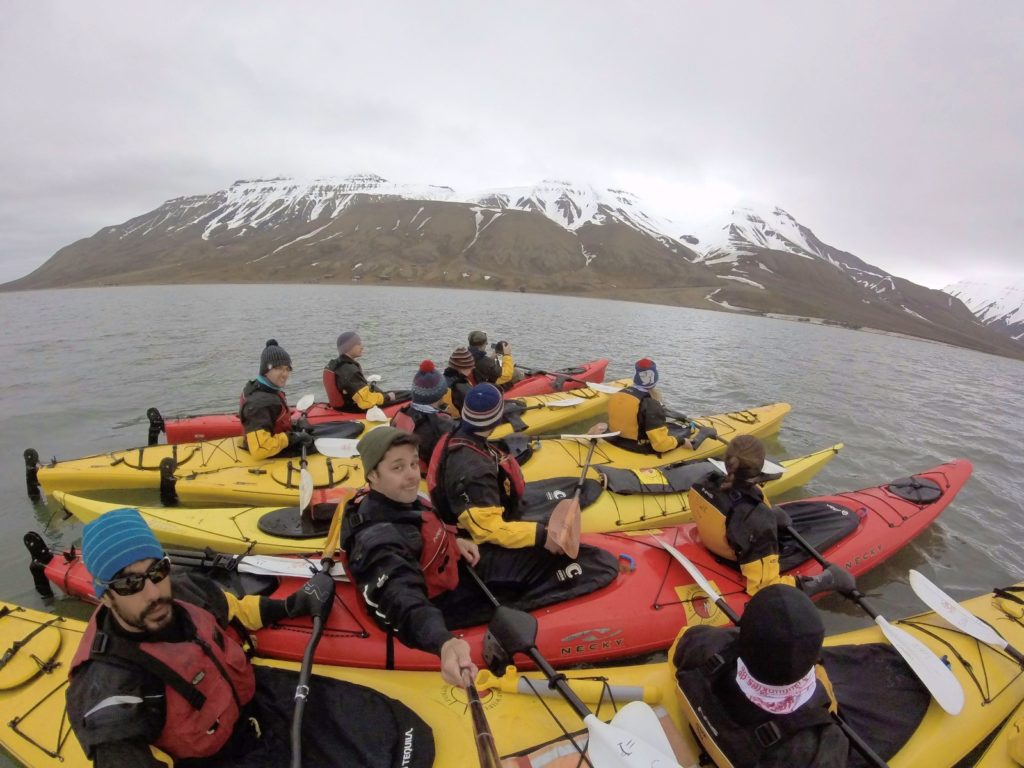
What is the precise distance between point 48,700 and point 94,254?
23841 cm

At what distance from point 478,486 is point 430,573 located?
2.56ft

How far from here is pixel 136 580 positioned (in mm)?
2035

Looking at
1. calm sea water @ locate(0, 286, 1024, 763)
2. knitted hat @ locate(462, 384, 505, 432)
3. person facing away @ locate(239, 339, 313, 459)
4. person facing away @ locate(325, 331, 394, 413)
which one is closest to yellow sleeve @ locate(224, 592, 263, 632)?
knitted hat @ locate(462, 384, 505, 432)

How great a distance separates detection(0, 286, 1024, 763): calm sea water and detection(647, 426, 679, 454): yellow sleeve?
9.61ft

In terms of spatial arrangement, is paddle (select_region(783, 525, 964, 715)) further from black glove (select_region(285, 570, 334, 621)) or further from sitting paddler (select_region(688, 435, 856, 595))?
black glove (select_region(285, 570, 334, 621))

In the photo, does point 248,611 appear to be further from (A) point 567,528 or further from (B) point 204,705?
(A) point 567,528

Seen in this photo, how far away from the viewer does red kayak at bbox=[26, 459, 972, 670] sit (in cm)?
383

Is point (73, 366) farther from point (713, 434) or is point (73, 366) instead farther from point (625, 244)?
point (625, 244)

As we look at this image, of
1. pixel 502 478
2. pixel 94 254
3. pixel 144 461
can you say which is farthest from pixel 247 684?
pixel 94 254

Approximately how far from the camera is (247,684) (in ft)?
9.05

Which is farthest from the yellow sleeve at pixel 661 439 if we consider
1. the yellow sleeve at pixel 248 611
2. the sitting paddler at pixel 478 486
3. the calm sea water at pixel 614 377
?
the yellow sleeve at pixel 248 611

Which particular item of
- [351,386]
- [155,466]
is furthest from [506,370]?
[155,466]

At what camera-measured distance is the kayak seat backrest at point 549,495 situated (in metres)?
5.67

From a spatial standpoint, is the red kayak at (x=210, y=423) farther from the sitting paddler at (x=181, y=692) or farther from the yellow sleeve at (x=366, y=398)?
the sitting paddler at (x=181, y=692)
